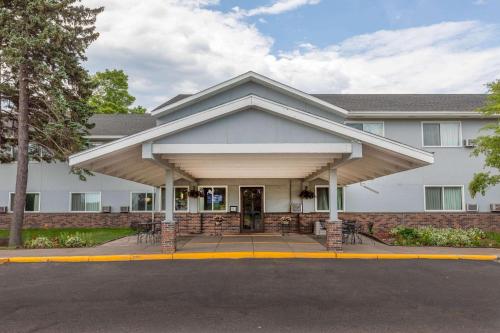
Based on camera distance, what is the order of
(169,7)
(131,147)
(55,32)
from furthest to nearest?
(169,7) → (55,32) → (131,147)

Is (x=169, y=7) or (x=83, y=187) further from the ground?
(x=169, y=7)

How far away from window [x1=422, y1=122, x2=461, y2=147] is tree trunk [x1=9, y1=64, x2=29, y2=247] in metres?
18.5

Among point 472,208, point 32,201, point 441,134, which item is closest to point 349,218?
point 472,208

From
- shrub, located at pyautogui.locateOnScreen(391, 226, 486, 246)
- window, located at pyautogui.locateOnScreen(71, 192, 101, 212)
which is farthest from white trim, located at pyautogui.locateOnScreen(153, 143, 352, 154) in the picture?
window, located at pyautogui.locateOnScreen(71, 192, 101, 212)

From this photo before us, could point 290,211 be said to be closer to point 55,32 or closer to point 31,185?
point 55,32

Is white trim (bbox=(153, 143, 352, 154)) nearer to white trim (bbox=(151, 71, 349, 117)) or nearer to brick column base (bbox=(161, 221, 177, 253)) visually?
brick column base (bbox=(161, 221, 177, 253))

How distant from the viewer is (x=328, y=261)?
1082 cm

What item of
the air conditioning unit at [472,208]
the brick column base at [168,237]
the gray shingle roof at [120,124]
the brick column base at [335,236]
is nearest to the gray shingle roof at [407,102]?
the gray shingle roof at [120,124]

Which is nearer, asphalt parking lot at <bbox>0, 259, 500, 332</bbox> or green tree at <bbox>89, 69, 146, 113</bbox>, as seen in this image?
asphalt parking lot at <bbox>0, 259, 500, 332</bbox>

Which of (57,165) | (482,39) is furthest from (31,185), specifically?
(482,39)

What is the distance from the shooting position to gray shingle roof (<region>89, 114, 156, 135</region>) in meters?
21.1

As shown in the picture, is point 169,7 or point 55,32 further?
point 169,7

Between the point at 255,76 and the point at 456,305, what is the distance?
13.9 metres

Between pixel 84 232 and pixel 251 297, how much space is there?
1448 cm
